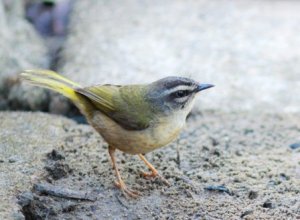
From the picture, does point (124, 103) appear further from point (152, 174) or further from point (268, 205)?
point (268, 205)

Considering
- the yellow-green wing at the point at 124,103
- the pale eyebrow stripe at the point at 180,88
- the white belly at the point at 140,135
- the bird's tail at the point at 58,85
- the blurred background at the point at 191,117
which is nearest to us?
the blurred background at the point at 191,117

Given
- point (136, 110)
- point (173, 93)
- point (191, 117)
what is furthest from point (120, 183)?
point (191, 117)

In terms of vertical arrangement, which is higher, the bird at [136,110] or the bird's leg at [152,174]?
the bird at [136,110]

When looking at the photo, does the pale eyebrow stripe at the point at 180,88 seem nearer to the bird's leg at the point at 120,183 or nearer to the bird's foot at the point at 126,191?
the bird's leg at the point at 120,183

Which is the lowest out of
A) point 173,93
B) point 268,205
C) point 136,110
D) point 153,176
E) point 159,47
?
point 153,176

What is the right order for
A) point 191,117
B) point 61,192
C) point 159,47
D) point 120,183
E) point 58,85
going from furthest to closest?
point 159,47 < point 191,117 < point 58,85 < point 120,183 < point 61,192

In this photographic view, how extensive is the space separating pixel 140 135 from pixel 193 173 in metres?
0.52

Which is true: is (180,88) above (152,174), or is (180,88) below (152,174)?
above

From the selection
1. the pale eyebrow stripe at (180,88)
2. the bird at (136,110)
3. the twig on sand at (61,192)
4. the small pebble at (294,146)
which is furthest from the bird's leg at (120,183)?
the small pebble at (294,146)

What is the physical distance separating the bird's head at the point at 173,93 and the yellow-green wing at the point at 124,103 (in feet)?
0.24

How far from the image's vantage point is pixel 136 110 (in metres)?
4.74

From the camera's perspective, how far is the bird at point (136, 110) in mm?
4559

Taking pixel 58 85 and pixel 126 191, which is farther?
pixel 58 85

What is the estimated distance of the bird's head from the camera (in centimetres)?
474
